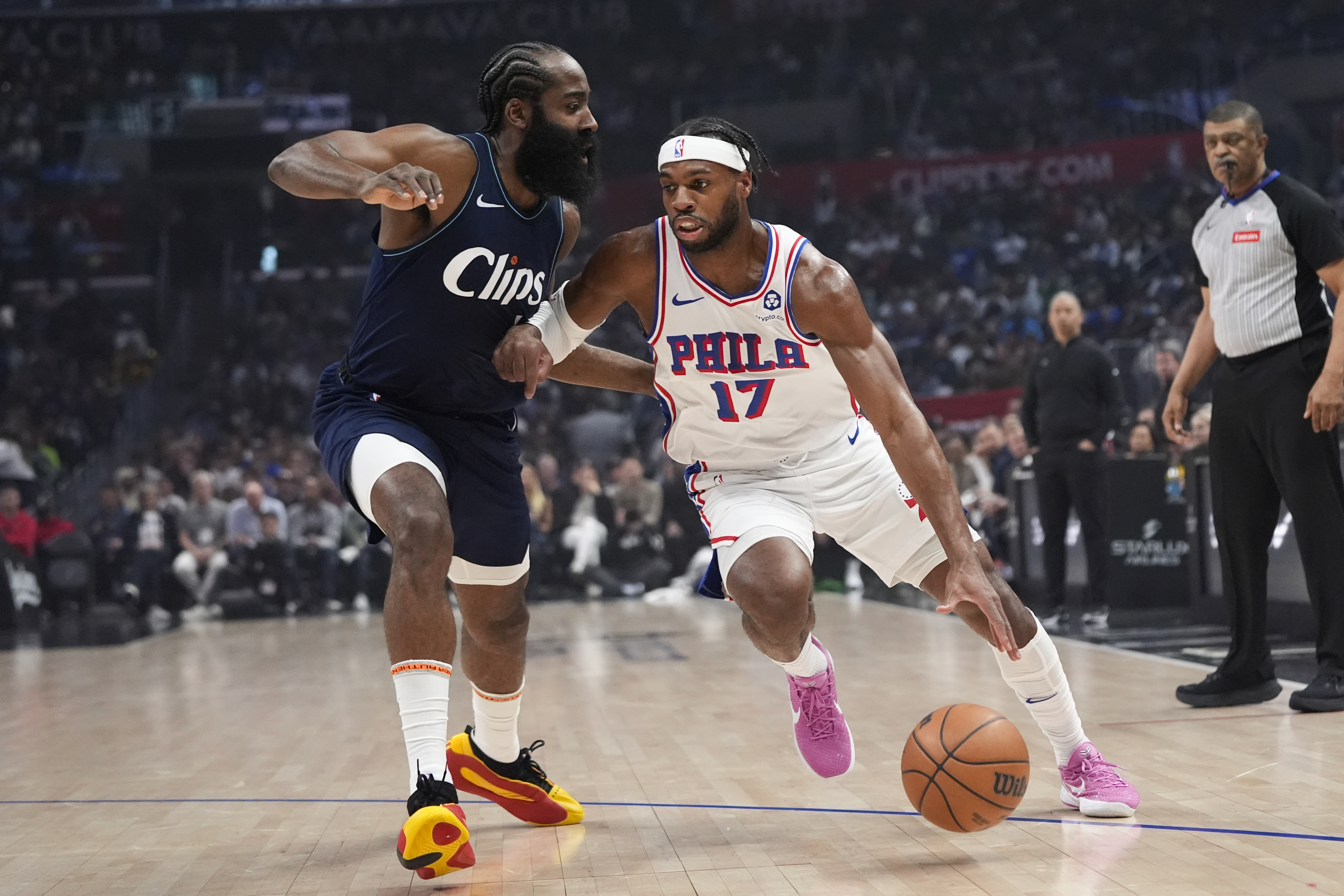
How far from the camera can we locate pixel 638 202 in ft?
70.8

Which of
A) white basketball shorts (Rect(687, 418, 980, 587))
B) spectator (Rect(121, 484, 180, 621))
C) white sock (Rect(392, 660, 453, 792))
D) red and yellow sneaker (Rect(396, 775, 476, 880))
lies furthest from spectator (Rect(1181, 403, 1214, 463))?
spectator (Rect(121, 484, 180, 621))

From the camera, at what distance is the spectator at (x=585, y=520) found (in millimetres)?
14273

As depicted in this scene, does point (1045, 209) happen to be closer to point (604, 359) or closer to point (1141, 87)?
point (1141, 87)

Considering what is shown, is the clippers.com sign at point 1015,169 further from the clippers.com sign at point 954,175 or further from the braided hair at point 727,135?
the braided hair at point 727,135

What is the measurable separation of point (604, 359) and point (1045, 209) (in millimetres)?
18502

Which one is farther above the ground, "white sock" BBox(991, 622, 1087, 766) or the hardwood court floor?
"white sock" BBox(991, 622, 1087, 766)

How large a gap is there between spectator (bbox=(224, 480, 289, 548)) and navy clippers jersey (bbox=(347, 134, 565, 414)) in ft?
35.2

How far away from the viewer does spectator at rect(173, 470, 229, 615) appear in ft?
45.1

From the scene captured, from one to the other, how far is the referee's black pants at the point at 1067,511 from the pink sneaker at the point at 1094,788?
17.5ft

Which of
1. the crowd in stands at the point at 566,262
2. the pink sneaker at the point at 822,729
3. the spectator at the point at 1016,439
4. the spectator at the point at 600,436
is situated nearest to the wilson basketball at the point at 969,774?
the pink sneaker at the point at 822,729

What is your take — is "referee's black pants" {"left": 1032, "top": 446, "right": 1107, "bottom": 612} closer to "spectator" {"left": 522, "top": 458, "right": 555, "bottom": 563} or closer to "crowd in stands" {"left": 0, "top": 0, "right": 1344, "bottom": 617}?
"crowd in stands" {"left": 0, "top": 0, "right": 1344, "bottom": 617}

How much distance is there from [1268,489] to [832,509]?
93.4 inches

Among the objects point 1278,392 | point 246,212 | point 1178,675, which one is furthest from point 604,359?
point 246,212

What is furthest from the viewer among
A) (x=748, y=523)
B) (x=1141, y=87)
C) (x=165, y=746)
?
(x=1141, y=87)
